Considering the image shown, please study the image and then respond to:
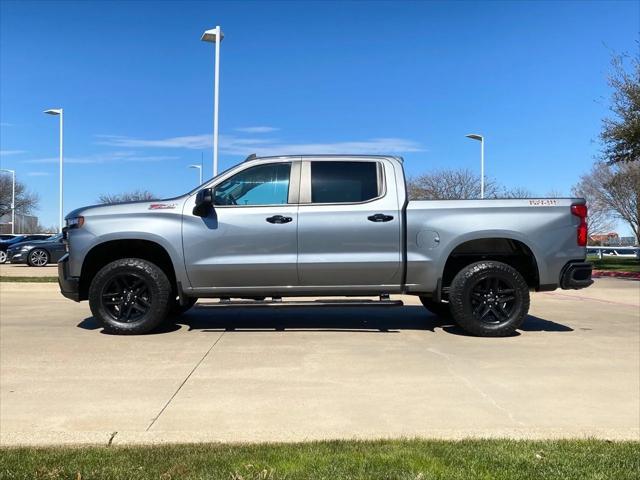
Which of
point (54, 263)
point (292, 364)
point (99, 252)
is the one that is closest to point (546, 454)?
point (292, 364)

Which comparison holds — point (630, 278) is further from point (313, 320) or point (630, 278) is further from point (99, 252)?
point (99, 252)

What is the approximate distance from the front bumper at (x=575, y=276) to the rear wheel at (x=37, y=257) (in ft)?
68.6

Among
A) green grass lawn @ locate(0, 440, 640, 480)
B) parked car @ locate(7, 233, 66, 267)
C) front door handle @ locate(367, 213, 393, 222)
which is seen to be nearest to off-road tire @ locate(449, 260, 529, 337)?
front door handle @ locate(367, 213, 393, 222)

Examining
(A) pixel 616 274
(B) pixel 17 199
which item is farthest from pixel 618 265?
(B) pixel 17 199

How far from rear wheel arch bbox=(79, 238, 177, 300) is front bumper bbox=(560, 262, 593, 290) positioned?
16.0 feet

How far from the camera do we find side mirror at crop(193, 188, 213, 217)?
6.90 metres

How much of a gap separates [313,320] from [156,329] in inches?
90.1

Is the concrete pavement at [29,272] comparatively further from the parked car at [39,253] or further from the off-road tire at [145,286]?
the off-road tire at [145,286]

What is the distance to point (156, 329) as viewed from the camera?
7.64 m

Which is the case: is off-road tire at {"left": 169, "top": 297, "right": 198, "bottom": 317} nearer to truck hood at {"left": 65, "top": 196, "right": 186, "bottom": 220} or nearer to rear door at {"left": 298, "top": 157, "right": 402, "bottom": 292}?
truck hood at {"left": 65, "top": 196, "right": 186, "bottom": 220}

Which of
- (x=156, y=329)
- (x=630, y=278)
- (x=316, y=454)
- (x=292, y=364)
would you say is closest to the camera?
(x=316, y=454)

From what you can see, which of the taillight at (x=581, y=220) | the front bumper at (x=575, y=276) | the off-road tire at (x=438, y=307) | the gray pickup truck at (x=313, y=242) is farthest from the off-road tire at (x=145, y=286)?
the taillight at (x=581, y=220)

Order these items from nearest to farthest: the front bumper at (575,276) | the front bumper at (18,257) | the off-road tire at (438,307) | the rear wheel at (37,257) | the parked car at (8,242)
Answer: the front bumper at (575,276) → the off-road tire at (438,307) → the rear wheel at (37,257) → the front bumper at (18,257) → the parked car at (8,242)

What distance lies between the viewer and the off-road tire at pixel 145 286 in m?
7.12
